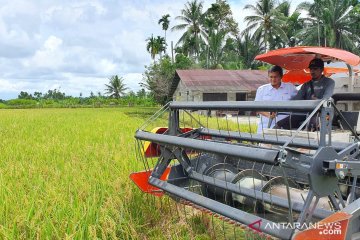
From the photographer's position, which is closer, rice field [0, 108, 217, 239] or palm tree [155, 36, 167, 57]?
rice field [0, 108, 217, 239]

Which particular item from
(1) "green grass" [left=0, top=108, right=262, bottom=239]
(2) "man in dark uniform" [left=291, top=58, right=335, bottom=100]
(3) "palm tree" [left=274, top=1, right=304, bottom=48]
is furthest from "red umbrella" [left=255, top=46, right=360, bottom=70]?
(3) "palm tree" [left=274, top=1, right=304, bottom=48]

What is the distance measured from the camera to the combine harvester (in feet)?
6.23

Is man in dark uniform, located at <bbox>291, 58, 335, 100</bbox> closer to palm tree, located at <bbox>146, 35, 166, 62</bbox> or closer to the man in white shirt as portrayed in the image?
the man in white shirt

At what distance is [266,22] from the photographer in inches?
1655

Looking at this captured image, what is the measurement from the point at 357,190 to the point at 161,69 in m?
34.0

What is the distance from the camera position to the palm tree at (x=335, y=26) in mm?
37281

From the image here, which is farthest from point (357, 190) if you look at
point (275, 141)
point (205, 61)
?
point (205, 61)

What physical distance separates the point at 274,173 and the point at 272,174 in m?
0.02

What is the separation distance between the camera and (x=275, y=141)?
3045mm

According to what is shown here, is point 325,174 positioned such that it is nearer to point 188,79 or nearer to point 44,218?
point 44,218

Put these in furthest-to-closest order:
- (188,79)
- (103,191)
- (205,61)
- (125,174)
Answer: (205,61) < (188,79) < (125,174) < (103,191)

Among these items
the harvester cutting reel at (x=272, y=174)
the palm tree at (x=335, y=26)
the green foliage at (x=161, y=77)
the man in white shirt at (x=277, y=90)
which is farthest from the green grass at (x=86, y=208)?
the palm tree at (x=335, y=26)

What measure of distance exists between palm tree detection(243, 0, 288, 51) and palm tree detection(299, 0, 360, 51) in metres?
3.03

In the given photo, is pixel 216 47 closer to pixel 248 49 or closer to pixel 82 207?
pixel 248 49
